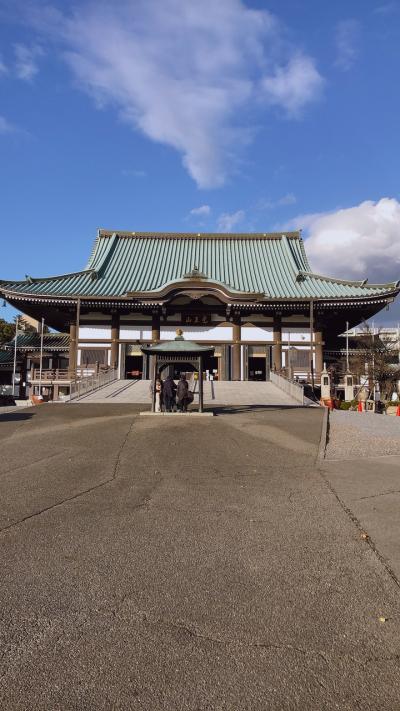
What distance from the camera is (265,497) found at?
18.5 feet

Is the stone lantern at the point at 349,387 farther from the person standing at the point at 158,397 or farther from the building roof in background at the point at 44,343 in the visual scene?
the building roof in background at the point at 44,343

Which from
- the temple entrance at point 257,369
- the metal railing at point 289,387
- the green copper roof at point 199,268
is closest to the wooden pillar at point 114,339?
the green copper roof at point 199,268

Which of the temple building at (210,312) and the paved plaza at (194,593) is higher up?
the temple building at (210,312)

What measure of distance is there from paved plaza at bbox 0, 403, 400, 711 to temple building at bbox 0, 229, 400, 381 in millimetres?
18948

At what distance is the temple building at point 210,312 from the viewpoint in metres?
26.0

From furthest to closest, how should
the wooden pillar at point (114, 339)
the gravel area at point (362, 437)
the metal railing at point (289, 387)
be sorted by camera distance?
1. the wooden pillar at point (114, 339)
2. the metal railing at point (289, 387)
3. the gravel area at point (362, 437)

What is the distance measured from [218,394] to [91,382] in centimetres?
662

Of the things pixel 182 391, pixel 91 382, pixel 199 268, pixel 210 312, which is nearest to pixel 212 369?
pixel 210 312

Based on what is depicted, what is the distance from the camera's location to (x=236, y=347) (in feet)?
88.9

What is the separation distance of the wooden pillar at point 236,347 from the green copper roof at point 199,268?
220cm

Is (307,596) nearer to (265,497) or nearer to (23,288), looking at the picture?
(265,497)

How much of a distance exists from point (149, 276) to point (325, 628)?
94.9 ft

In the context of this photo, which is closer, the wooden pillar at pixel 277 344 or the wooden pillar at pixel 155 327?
the wooden pillar at pixel 277 344

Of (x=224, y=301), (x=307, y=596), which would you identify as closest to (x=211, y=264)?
(x=224, y=301)
